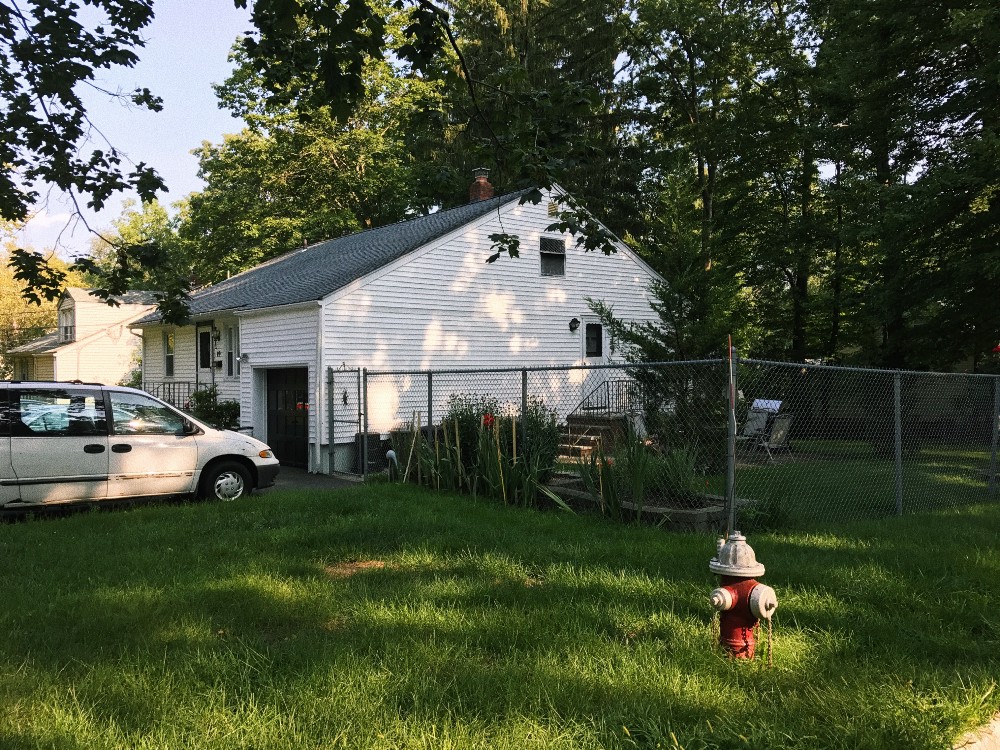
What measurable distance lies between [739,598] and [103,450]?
7.88 m

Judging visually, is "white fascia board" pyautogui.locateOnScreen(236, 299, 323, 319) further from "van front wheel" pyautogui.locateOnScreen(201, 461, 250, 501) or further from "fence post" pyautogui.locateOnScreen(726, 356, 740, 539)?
"fence post" pyautogui.locateOnScreen(726, 356, 740, 539)

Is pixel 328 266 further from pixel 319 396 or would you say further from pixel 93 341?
pixel 93 341

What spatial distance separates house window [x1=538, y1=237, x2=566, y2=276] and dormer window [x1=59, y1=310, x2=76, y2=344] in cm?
2728

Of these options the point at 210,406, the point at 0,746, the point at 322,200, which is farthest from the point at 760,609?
the point at 322,200

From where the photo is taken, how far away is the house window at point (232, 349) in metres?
17.7

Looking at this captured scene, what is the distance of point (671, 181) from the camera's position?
42.5 feet

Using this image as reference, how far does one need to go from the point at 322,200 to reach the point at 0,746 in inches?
1146

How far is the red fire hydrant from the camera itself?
12.1 ft

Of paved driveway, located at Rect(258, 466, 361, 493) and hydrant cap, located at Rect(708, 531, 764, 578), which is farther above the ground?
hydrant cap, located at Rect(708, 531, 764, 578)

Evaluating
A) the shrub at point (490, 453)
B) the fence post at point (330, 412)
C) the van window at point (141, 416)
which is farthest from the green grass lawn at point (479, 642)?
the fence post at point (330, 412)

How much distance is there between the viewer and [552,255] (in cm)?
1780

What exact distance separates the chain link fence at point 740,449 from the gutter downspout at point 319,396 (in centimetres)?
150

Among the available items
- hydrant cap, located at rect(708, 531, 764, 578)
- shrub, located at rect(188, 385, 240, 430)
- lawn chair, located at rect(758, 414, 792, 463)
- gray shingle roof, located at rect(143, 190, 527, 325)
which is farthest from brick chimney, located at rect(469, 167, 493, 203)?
hydrant cap, located at rect(708, 531, 764, 578)

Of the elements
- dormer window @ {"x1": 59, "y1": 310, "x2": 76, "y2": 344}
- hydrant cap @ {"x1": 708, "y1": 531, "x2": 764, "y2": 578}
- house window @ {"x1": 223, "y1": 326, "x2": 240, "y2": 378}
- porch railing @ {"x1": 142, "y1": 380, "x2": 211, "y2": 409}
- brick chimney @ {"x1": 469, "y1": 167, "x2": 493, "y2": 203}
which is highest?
brick chimney @ {"x1": 469, "y1": 167, "x2": 493, "y2": 203}
